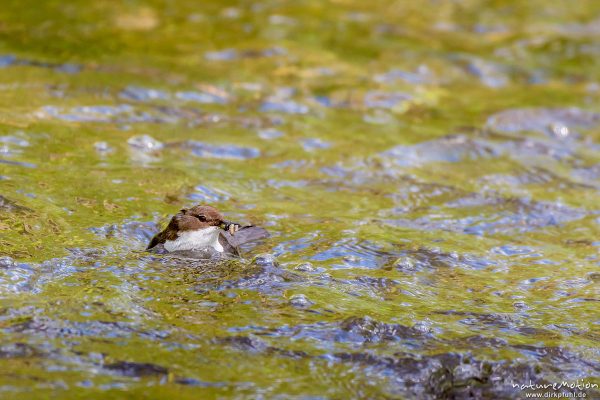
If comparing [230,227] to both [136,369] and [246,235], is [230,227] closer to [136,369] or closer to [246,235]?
[246,235]

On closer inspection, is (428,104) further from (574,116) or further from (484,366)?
(484,366)

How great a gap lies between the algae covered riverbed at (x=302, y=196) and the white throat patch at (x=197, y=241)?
0.15 metres

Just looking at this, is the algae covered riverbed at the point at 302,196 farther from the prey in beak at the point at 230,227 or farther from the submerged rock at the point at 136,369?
the prey in beak at the point at 230,227

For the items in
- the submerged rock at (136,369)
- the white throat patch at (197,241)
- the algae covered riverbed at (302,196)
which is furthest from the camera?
the white throat patch at (197,241)

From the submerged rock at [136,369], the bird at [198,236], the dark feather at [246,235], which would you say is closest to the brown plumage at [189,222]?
the bird at [198,236]

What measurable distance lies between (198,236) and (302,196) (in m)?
2.01

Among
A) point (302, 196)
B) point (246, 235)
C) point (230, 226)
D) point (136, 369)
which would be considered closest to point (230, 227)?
point (230, 226)

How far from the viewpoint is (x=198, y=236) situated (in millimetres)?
6152

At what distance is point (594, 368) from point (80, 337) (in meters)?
2.82

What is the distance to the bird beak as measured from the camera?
629 cm

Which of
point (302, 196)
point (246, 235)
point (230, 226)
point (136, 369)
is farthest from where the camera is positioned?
point (302, 196)

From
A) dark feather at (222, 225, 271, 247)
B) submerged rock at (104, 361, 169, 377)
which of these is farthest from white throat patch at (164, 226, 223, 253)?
submerged rock at (104, 361, 169, 377)

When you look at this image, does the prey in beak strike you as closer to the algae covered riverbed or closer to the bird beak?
the bird beak

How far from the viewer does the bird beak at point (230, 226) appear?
6289mm
